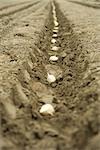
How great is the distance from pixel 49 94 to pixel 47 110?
0.76 metres

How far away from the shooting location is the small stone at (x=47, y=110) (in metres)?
3.19

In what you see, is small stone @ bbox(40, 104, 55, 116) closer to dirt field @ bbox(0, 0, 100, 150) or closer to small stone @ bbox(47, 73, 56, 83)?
dirt field @ bbox(0, 0, 100, 150)

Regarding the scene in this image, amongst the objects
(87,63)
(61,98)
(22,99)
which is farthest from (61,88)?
(22,99)

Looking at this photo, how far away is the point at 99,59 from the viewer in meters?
4.57

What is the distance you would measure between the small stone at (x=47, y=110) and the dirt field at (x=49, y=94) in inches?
2.1

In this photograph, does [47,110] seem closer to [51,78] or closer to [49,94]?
[49,94]

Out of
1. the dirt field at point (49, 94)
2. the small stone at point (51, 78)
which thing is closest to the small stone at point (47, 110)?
the dirt field at point (49, 94)

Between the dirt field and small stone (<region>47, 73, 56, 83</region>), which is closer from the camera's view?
the dirt field

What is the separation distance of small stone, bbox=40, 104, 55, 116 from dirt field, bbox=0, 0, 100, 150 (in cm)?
5

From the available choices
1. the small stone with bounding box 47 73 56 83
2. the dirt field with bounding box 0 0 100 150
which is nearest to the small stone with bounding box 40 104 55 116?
the dirt field with bounding box 0 0 100 150

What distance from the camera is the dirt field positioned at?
242cm

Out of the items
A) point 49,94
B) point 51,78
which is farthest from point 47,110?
point 51,78

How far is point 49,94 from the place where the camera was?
13.0 ft

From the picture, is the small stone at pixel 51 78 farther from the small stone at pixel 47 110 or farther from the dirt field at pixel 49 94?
the small stone at pixel 47 110
